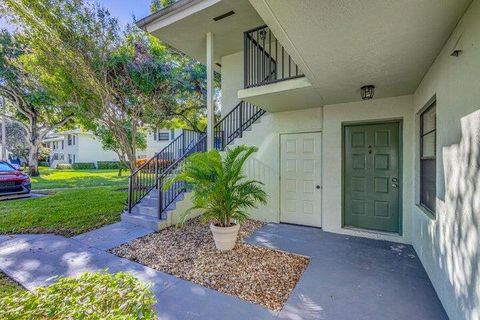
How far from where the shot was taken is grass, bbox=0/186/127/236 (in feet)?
17.6

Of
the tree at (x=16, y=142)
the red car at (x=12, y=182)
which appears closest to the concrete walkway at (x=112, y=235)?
the red car at (x=12, y=182)

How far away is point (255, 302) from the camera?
277 centimetres

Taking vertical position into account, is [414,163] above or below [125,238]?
above

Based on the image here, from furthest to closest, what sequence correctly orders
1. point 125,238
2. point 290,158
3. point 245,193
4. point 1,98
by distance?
point 1,98, point 290,158, point 125,238, point 245,193

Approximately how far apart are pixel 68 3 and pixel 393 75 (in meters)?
9.13

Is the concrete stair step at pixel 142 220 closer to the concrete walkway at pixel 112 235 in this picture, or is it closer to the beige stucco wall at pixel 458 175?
the concrete walkway at pixel 112 235

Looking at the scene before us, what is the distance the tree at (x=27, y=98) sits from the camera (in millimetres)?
11477

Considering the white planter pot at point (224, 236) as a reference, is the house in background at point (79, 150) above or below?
above

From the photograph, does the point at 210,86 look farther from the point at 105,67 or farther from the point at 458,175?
the point at 458,175

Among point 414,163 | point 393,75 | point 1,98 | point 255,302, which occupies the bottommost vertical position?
point 255,302

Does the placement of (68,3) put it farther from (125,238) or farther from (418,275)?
(418,275)

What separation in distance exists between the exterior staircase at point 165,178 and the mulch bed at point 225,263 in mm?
616

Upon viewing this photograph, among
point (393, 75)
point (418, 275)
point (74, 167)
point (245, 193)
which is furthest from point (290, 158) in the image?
point (74, 167)

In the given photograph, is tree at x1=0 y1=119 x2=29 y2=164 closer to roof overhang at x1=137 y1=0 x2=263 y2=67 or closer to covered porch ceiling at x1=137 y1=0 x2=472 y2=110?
roof overhang at x1=137 y1=0 x2=263 y2=67
